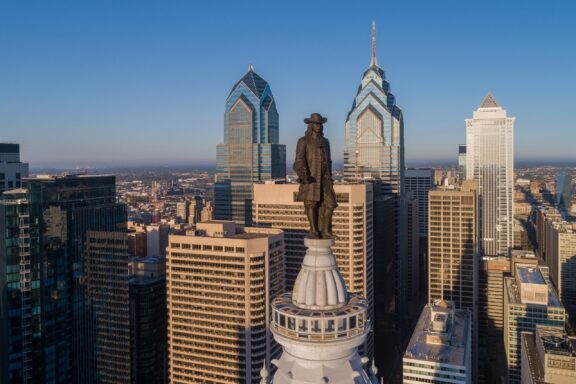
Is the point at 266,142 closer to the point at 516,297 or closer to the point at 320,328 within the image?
the point at 516,297

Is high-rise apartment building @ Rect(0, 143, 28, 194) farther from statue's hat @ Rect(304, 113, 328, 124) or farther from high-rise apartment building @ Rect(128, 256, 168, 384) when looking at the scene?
statue's hat @ Rect(304, 113, 328, 124)

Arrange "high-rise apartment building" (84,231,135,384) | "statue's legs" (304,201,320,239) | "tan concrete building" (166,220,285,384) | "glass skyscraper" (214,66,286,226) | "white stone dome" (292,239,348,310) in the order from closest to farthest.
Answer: "white stone dome" (292,239,348,310)
"statue's legs" (304,201,320,239)
"tan concrete building" (166,220,285,384)
"high-rise apartment building" (84,231,135,384)
"glass skyscraper" (214,66,286,226)

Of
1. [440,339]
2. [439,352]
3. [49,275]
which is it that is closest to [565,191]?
[440,339]

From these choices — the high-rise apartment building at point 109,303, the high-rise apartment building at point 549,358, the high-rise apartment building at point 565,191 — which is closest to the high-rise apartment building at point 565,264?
the high-rise apartment building at point 549,358

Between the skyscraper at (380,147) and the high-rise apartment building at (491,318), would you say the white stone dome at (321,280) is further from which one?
the skyscraper at (380,147)

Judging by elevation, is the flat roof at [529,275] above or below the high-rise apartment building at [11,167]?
below

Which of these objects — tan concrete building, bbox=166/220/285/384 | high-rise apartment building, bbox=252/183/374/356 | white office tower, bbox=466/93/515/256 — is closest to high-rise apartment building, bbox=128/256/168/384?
tan concrete building, bbox=166/220/285/384
